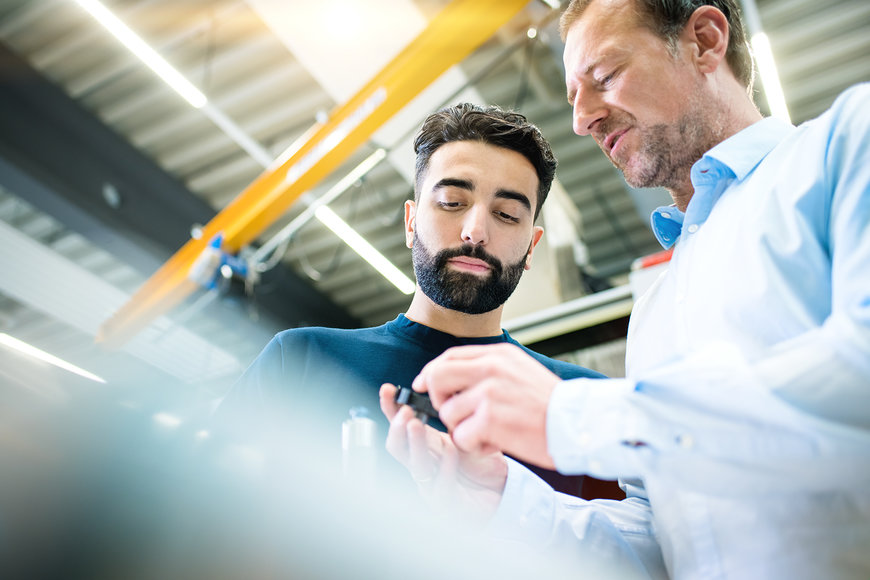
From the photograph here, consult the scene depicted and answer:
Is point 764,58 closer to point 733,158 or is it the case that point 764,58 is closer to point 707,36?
point 707,36

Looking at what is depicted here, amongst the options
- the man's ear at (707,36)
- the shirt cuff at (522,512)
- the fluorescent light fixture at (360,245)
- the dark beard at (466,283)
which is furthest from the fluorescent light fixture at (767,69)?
the shirt cuff at (522,512)

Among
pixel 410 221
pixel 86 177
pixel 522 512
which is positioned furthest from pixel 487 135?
pixel 86 177

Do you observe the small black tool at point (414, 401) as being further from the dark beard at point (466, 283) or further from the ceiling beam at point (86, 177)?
the ceiling beam at point (86, 177)

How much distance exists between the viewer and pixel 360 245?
6.15 m

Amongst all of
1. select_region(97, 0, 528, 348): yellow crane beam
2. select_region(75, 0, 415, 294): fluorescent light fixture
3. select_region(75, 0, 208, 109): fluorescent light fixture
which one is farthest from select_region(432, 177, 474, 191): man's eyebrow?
select_region(75, 0, 208, 109): fluorescent light fixture

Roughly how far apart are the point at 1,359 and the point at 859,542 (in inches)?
36.5

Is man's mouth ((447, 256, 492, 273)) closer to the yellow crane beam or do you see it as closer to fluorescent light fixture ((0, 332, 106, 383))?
fluorescent light fixture ((0, 332, 106, 383))

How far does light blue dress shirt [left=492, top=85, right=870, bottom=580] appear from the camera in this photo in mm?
693

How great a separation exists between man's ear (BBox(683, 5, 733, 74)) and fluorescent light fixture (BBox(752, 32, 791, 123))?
2.50 m

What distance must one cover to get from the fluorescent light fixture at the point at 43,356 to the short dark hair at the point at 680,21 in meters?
1.38

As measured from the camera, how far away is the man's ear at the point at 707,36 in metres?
1.47

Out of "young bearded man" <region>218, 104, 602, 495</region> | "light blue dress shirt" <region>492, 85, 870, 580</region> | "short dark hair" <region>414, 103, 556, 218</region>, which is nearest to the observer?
"light blue dress shirt" <region>492, 85, 870, 580</region>

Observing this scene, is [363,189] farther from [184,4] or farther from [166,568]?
[166,568]

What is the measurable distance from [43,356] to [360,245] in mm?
5743
